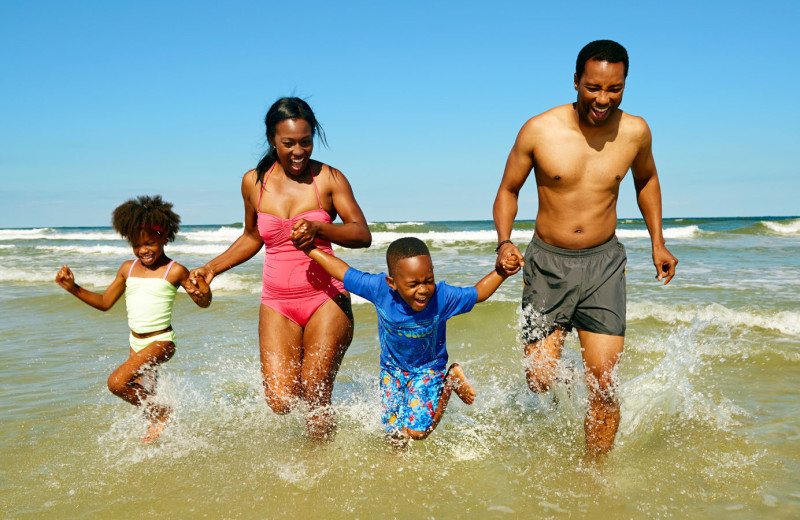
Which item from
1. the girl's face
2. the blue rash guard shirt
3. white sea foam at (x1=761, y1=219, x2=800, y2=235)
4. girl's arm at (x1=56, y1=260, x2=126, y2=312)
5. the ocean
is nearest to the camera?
the ocean

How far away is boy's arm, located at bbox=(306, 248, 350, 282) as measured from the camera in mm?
3783

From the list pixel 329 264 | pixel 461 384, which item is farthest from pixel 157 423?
pixel 461 384

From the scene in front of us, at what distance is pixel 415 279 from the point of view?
3498 mm

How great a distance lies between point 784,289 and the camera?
9.76 metres

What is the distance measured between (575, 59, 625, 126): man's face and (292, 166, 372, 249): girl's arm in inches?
58.0

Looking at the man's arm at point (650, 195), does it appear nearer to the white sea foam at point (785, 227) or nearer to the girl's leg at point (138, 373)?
the girl's leg at point (138, 373)

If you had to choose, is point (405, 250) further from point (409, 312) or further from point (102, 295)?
point (102, 295)

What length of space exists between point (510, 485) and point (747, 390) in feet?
9.24

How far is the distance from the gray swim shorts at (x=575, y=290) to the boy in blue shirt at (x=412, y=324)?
0.35 metres

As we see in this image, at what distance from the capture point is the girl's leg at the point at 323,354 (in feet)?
12.9

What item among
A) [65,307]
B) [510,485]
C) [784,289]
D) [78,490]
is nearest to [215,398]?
[78,490]

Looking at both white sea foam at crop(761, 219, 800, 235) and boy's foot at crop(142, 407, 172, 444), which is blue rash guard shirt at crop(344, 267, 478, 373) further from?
white sea foam at crop(761, 219, 800, 235)

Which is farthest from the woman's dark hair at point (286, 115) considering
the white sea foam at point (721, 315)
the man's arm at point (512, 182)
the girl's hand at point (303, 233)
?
the white sea foam at point (721, 315)

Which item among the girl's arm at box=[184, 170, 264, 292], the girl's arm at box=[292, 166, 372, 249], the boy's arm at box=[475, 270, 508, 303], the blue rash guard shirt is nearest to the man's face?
the boy's arm at box=[475, 270, 508, 303]
